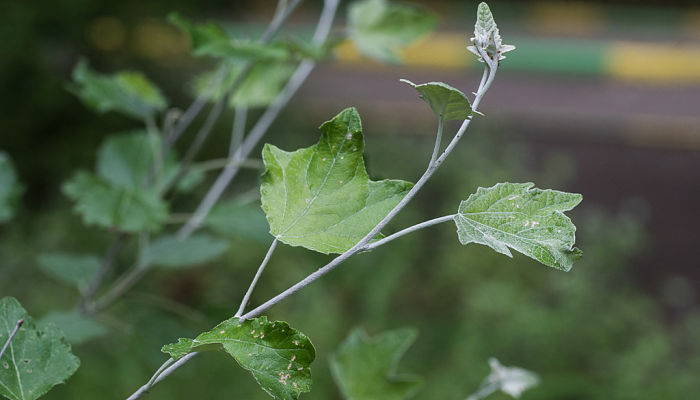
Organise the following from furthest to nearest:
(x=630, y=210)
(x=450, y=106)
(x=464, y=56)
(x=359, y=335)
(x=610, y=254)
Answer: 1. (x=464, y=56)
2. (x=630, y=210)
3. (x=610, y=254)
4. (x=359, y=335)
5. (x=450, y=106)

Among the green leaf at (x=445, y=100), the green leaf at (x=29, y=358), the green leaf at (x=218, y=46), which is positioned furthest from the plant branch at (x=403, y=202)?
the green leaf at (x=218, y=46)

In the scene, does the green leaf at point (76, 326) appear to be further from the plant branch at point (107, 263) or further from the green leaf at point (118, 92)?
the green leaf at point (118, 92)

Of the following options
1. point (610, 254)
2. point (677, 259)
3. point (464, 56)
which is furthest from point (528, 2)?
point (610, 254)

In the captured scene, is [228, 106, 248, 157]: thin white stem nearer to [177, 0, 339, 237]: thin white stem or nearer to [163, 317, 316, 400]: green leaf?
[177, 0, 339, 237]: thin white stem

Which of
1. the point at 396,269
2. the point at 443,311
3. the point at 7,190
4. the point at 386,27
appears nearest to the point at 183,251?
the point at 7,190

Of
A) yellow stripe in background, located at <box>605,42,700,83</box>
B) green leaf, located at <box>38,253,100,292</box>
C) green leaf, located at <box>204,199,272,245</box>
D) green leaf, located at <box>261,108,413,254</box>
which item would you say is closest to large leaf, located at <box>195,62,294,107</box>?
green leaf, located at <box>204,199,272,245</box>

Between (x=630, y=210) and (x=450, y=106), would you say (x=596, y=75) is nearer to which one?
(x=630, y=210)
